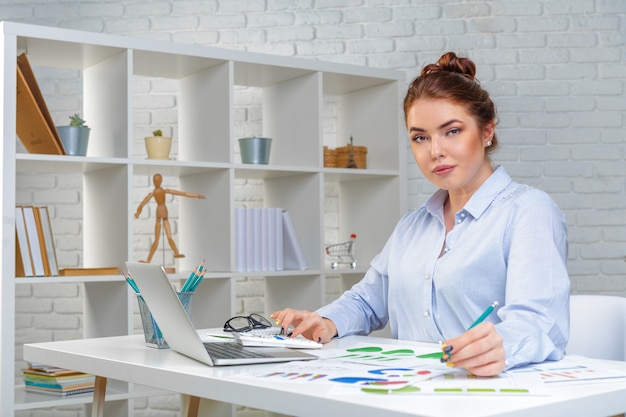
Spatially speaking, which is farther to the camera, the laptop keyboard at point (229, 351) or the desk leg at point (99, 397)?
the desk leg at point (99, 397)

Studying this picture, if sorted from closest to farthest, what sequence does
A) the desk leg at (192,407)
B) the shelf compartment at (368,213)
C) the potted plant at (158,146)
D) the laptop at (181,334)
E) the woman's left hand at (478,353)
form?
the woman's left hand at (478,353), the laptop at (181,334), the desk leg at (192,407), the potted plant at (158,146), the shelf compartment at (368,213)

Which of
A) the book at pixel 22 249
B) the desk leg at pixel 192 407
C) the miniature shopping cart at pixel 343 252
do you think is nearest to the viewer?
the desk leg at pixel 192 407

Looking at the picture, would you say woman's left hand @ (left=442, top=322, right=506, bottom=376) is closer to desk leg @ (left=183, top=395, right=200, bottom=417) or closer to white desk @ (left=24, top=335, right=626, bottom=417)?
white desk @ (left=24, top=335, right=626, bottom=417)

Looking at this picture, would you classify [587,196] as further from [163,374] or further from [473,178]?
[163,374]

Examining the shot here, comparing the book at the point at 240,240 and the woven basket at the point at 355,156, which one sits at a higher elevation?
the woven basket at the point at 355,156

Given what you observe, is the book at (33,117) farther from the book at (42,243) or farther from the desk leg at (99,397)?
the desk leg at (99,397)

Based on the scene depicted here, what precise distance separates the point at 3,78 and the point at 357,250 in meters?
1.81


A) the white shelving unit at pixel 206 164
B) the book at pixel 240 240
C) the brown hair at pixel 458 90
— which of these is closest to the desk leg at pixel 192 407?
the brown hair at pixel 458 90

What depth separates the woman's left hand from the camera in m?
1.26

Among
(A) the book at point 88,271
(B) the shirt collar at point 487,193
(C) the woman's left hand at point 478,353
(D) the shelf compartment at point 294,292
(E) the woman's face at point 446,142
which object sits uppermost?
(E) the woman's face at point 446,142

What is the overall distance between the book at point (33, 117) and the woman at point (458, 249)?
1.50 meters

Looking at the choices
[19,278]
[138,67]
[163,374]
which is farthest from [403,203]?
[163,374]

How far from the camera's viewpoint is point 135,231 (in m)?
3.81

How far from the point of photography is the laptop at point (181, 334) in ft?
4.62
